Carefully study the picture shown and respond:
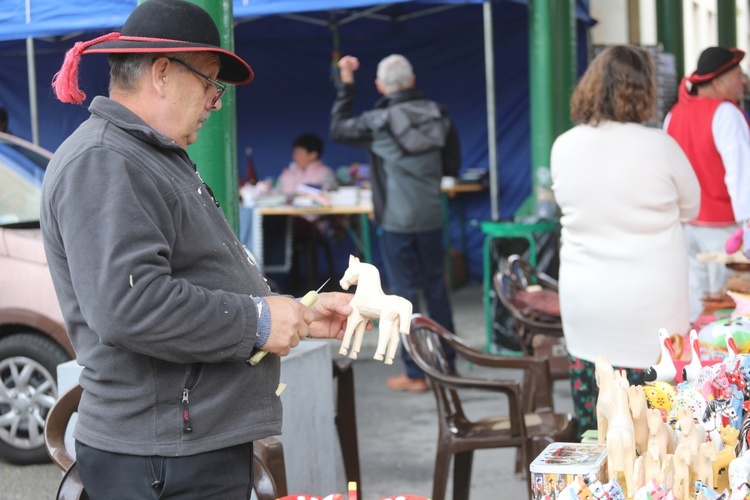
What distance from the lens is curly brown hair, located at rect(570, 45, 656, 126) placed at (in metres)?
3.87

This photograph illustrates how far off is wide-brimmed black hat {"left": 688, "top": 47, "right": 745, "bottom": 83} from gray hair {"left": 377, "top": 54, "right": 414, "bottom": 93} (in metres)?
1.80

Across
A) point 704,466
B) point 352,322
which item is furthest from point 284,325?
point 704,466

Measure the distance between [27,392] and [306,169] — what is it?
593 centimetres

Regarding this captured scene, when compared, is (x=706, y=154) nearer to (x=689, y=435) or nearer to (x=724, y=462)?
(x=724, y=462)

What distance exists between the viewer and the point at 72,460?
10.0ft

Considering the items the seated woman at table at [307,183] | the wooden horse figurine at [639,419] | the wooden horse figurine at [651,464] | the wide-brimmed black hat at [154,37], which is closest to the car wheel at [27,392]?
the wide-brimmed black hat at [154,37]

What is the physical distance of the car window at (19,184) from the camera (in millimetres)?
5840

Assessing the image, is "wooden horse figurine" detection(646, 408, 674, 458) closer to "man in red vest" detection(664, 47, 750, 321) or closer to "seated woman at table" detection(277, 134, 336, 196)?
"man in red vest" detection(664, 47, 750, 321)

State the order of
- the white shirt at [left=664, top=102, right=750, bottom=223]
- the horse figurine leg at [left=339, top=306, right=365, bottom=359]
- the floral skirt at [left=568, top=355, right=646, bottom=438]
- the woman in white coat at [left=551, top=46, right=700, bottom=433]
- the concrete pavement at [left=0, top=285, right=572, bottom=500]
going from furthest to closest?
the white shirt at [left=664, top=102, right=750, bottom=223] → the concrete pavement at [left=0, top=285, right=572, bottom=500] → the floral skirt at [left=568, top=355, right=646, bottom=438] → the woman in white coat at [left=551, top=46, right=700, bottom=433] → the horse figurine leg at [left=339, top=306, right=365, bottom=359]

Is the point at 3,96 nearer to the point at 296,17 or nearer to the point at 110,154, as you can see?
the point at 296,17

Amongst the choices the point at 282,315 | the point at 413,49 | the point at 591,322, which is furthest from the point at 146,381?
the point at 413,49

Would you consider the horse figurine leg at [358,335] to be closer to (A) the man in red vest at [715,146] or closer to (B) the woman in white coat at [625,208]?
(B) the woman in white coat at [625,208]

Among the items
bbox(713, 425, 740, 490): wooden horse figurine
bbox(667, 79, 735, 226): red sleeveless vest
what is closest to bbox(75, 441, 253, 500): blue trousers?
bbox(713, 425, 740, 490): wooden horse figurine

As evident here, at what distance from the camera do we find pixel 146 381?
2.17m
